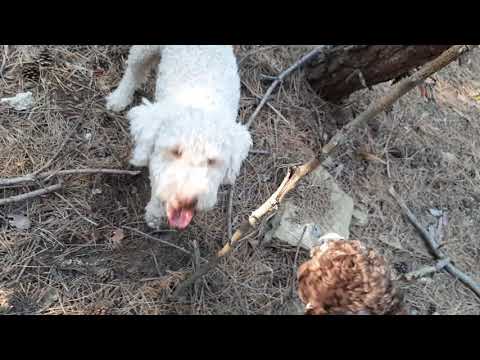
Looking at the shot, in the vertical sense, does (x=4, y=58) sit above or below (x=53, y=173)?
above

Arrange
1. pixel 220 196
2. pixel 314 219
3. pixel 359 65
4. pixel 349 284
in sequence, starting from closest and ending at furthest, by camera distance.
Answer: pixel 349 284
pixel 220 196
pixel 314 219
pixel 359 65

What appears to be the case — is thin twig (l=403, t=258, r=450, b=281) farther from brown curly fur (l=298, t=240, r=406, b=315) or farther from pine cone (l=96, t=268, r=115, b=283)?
pine cone (l=96, t=268, r=115, b=283)

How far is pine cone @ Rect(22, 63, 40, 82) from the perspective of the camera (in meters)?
3.44

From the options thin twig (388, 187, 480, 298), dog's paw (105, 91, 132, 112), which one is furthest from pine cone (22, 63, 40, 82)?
thin twig (388, 187, 480, 298)

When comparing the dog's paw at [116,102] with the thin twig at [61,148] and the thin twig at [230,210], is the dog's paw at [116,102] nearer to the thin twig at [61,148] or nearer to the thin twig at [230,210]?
the thin twig at [61,148]

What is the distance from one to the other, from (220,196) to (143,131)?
0.93m

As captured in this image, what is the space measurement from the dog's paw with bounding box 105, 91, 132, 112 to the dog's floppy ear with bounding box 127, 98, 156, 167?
73cm

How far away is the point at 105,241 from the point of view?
3.02 m

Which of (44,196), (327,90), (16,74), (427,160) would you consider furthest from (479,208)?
(16,74)

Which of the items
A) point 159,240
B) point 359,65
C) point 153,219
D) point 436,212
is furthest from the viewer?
point 436,212

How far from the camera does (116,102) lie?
3.51 m

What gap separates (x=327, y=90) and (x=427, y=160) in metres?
1.22

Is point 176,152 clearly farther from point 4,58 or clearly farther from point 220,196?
point 4,58

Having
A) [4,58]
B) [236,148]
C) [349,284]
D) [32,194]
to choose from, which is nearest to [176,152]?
[236,148]
